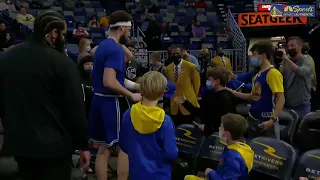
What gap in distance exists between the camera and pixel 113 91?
3797mm

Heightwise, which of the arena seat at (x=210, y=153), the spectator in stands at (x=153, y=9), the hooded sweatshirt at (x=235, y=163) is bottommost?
the arena seat at (x=210, y=153)

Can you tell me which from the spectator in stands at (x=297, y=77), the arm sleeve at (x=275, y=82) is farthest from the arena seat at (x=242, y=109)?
the arm sleeve at (x=275, y=82)

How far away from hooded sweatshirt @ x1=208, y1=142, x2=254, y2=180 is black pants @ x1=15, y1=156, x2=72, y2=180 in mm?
1076

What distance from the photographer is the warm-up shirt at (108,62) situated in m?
3.71

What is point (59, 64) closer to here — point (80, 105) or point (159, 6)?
point (80, 105)

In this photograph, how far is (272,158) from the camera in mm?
3758

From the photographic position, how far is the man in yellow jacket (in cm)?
574

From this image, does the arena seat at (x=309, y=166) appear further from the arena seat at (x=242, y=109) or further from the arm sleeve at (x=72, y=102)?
the arena seat at (x=242, y=109)

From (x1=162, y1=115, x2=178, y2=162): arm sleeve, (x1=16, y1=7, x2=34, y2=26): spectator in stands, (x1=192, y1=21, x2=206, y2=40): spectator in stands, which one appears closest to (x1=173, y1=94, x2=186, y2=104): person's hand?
(x1=162, y1=115, x2=178, y2=162): arm sleeve

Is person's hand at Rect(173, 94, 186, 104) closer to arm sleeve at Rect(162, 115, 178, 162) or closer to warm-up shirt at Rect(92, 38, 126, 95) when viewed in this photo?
warm-up shirt at Rect(92, 38, 126, 95)

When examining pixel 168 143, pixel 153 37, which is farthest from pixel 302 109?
pixel 153 37

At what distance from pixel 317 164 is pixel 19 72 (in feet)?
6.93

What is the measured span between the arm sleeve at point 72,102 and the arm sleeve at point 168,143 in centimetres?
58

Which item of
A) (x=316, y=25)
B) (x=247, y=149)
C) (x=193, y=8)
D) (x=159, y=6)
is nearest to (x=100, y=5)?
(x=159, y=6)
